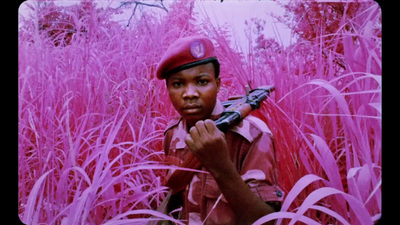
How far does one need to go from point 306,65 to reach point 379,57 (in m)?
0.18

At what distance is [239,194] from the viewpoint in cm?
64

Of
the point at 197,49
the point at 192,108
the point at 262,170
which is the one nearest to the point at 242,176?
the point at 262,170

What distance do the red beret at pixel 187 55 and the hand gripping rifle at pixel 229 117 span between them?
4.3 inches

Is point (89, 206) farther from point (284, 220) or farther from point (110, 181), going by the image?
point (284, 220)

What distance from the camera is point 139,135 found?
0.83m

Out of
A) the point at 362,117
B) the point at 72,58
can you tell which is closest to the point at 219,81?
the point at 362,117

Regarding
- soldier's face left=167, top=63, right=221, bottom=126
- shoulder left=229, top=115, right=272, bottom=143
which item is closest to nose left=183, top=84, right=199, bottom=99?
soldier's face left=167, top=63, right=221, bottom=126

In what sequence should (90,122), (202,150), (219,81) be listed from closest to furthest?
(202,150) < (219,81) < (90,122)

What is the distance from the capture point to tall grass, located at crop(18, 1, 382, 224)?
67cm

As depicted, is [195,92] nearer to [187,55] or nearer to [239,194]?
[187,55]

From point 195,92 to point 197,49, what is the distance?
3.7 inches

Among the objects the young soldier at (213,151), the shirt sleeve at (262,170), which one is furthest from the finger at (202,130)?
the shirt sleeve at (262,170)

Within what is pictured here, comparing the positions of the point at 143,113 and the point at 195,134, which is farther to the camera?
the point at 143,113

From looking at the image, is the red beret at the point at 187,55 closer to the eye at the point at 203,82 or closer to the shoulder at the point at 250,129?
the eye at the point at 203,82
